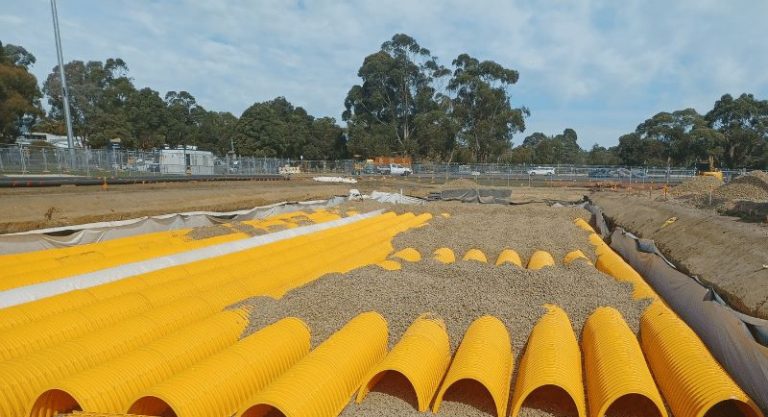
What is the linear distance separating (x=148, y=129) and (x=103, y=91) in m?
11.0

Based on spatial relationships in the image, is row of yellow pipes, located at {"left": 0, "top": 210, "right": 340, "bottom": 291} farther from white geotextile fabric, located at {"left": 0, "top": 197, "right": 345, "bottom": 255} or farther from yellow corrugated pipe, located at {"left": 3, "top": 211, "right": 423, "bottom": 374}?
white geotextile fabric, located at {"left": 0, "top": 197, "right": 345, "bottom": 255}

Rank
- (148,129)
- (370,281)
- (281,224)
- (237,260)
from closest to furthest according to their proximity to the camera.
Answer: (370,281) → (237,260) → (281,224) → (148,129)

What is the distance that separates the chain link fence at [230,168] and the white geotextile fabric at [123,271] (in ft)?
67.1

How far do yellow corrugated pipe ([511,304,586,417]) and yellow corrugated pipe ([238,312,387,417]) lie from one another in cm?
130

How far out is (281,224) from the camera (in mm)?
11148

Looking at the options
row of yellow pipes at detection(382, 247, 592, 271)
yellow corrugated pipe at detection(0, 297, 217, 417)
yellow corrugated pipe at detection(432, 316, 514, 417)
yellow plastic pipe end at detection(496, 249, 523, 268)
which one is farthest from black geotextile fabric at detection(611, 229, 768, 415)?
yellow corrugated pipe at detection(0, 297, 217, 417)

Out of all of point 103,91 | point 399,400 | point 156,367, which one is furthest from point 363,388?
point 103,91

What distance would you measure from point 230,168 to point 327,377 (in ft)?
120

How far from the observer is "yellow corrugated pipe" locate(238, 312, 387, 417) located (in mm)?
3184

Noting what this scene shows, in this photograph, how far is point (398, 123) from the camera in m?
66.7

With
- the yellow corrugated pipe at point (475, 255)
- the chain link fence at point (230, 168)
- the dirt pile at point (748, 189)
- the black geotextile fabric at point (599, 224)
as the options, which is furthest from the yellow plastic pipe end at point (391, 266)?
the chain link fence at point (230, 168)

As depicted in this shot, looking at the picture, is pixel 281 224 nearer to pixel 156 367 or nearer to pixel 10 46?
pixel 156 367

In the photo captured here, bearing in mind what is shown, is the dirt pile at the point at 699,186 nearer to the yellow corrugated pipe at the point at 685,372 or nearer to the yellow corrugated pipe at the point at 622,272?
the yellow corrugated pipe at the point at 622,272

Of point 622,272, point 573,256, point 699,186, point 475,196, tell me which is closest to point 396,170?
point 475,196
